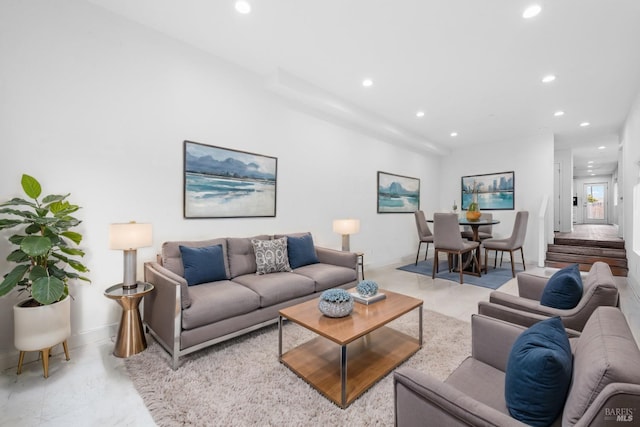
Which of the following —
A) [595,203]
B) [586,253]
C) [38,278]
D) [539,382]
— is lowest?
[586,253]

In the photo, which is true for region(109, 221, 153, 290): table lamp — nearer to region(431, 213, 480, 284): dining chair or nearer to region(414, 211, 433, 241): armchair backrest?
region(431, 213, 480, 284): dining chair

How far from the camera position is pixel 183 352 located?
2.14 meters

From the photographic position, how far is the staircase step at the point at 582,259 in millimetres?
5183

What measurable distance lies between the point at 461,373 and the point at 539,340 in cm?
49

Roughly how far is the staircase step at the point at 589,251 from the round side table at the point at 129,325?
766 centimetres

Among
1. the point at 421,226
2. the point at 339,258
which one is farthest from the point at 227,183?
the point at 421,226

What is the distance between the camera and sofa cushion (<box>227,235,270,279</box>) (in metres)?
3.08

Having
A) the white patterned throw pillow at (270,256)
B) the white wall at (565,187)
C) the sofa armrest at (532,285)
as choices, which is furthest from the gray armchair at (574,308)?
the white wall at (565,187)

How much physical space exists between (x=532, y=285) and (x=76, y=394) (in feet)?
11.9

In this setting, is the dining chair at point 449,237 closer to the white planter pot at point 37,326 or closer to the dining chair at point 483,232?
the dining chair at point 483,232

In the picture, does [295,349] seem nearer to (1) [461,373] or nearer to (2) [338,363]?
(2) [338,363]

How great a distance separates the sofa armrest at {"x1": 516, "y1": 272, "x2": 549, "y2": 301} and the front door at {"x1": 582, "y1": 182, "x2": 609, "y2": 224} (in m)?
13.8

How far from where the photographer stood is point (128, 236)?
7.54 ft

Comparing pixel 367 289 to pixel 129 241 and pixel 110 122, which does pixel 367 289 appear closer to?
pixel 129 241
